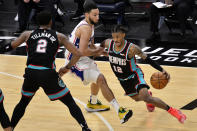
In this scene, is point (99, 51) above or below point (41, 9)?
above

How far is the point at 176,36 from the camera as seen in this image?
12219 mm

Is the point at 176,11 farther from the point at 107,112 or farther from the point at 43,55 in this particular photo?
the point at 43,55

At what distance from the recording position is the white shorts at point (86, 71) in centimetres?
662

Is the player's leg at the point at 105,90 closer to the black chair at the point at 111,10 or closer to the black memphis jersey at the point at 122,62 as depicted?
the black memphis jersey at the point at 122,62

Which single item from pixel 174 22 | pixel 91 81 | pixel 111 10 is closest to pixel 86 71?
pixel 91 81

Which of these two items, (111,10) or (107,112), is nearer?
(107,112)

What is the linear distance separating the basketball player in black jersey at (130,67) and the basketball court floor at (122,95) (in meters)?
0.39

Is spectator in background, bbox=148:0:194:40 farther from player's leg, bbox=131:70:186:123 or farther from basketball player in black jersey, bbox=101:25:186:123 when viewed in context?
player's leg, bbox=131:70:186:123

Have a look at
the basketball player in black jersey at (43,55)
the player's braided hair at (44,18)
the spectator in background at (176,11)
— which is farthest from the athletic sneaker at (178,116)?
the spectator in background at (176,11)

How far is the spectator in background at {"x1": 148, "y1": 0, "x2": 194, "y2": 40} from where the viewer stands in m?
11.8

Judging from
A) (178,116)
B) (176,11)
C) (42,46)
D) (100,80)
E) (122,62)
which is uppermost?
(42,46)

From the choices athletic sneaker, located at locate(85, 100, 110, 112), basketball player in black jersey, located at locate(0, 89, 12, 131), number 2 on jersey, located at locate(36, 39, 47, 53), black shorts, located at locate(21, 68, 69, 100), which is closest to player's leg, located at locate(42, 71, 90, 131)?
black shorts, located at locate(21, 68, 69, 100)

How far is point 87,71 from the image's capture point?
21.9ft

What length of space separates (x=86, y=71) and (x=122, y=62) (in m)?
0.57
